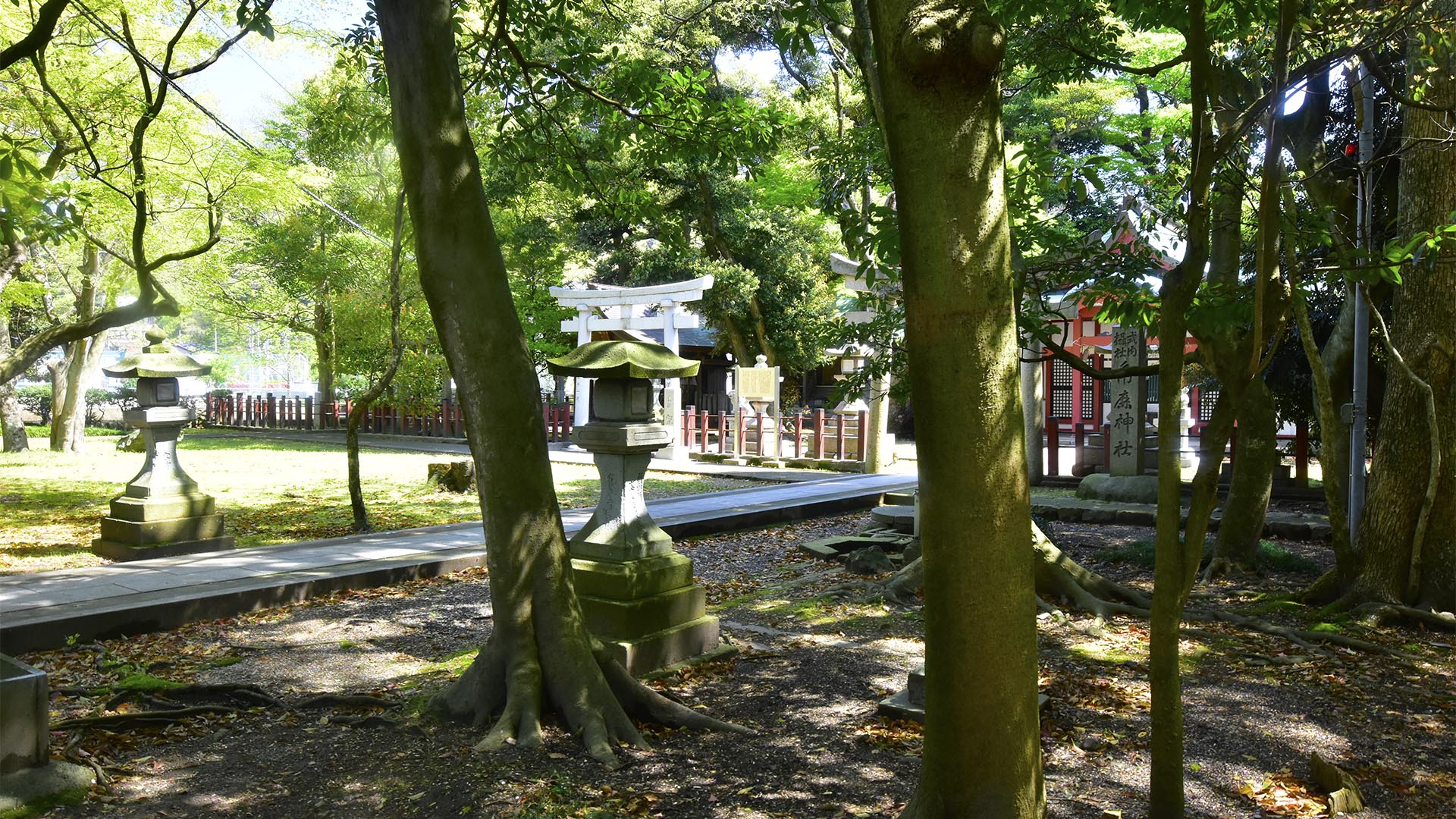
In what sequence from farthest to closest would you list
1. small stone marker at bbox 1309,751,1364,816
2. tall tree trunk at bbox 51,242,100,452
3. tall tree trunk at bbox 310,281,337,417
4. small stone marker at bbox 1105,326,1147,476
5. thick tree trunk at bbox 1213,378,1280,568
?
tall tree trunk at bbox 310,281,337,417 → tall tree trunk at bbox 51,242,100,452 → small stone marker at bbox 1105,326,1147,476 → thick tree trunk at bbox 1213,378,1280,568 → small stone marker at bbox 1309,751,1364,816

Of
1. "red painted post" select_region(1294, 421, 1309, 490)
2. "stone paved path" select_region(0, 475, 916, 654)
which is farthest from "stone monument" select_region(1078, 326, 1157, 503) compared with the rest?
Answer: "stone paved path" select_region(0, 475, 916, 654)

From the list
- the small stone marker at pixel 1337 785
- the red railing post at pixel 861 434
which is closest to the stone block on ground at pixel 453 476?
the red railing post at pixel 861 434

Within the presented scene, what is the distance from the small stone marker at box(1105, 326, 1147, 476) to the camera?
1534 centimetres

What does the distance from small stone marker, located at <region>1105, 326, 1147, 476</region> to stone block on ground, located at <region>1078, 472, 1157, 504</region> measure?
31 centimetres

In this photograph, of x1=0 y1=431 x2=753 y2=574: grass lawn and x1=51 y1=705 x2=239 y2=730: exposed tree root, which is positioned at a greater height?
x1=0 y1=431 x2=753 y2=574: grass lawn

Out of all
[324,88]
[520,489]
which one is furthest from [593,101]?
[324,88]

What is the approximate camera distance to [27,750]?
161 inches

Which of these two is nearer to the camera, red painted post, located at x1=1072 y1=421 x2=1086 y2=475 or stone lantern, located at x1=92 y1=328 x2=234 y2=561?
stone lantern, located at x1=92 y1=328 x2=234 y2=561

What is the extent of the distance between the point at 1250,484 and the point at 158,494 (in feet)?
35.4

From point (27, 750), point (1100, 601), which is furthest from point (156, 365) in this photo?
point (1100, 601)

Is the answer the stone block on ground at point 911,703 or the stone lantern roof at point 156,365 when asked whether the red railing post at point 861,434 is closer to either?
the stone lantern roof at point 156,365

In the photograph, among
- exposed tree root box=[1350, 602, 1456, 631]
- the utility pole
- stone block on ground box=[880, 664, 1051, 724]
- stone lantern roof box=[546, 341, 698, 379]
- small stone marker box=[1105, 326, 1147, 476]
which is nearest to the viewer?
stone block on ground box=[880, 664, 1051, 724]

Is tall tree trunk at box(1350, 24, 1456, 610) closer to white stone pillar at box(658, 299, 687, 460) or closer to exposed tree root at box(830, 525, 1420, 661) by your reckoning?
exposed tree root at box(830, 525, 1420, 661)

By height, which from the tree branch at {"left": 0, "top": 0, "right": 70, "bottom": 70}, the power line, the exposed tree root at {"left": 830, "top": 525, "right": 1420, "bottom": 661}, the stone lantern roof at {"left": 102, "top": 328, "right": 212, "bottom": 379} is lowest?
the exposed tree root at {"left": 830, "top": 525, "right": 1420, "bottom": 661}
